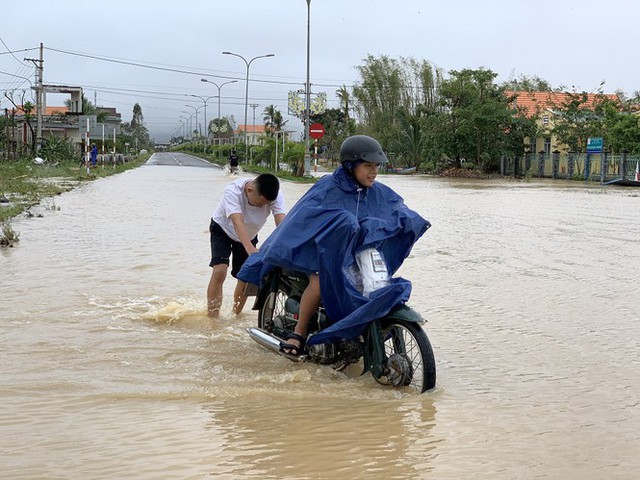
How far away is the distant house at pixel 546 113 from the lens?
50.2 meters

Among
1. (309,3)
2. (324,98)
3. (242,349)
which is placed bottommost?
(242,349)

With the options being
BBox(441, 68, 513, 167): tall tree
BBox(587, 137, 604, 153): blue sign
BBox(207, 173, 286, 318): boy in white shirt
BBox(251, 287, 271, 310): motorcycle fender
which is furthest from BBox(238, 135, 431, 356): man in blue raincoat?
BBox(441, 68, 513, 167): tall tree

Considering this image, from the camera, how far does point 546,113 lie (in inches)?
2045

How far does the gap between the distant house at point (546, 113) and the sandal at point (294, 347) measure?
46.2 meters

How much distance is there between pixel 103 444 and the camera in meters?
4.13

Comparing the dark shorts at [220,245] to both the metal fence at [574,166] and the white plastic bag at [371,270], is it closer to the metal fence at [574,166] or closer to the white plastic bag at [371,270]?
the white plastic bag at [371,270]

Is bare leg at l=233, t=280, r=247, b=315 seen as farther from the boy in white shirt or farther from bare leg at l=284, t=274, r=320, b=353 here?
bare leg at l=284, t=274, r=320, b=353

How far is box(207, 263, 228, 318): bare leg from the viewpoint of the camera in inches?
276

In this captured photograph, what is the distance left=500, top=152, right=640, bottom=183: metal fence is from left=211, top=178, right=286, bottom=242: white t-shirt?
35070 millimetres

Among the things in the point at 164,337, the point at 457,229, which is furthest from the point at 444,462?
the point at 457,229

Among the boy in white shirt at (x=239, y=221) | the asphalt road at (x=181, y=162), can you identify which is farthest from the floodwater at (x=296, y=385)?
the asphalt road at (x=181, y=162)

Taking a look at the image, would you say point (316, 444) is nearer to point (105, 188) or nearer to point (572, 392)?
point (572, 392)

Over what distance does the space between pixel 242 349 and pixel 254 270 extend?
0.65 meters

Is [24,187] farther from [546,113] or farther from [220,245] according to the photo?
[546,113]
